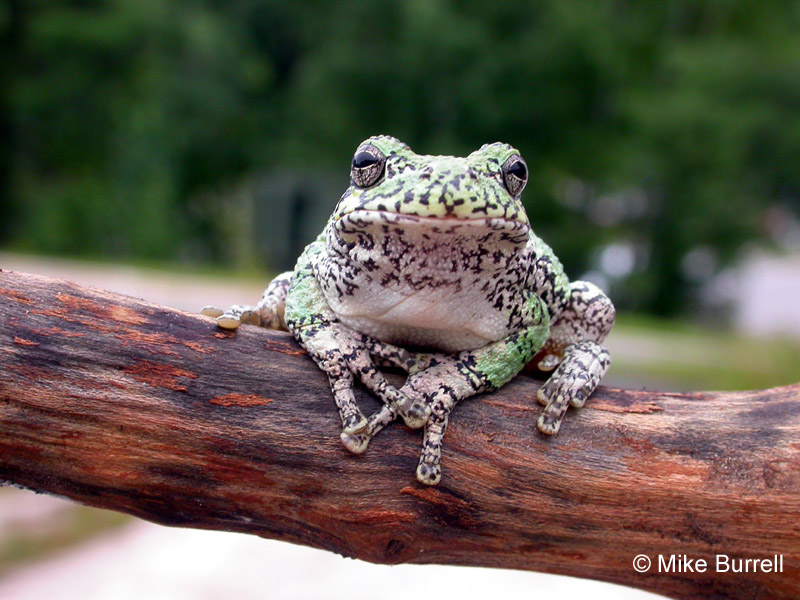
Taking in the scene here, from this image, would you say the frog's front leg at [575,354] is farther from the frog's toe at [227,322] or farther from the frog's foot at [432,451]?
the frog's toe at [227,322]

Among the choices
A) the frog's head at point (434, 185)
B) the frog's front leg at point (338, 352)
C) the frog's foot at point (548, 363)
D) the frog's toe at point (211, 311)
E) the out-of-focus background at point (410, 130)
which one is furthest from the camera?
the out-of-focus background at point (410, 130)

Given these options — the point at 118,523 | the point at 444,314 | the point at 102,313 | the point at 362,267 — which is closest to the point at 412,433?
the point at 444,314

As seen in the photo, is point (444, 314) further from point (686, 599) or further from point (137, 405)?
point (686, 599)

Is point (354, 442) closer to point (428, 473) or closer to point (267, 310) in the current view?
point (428, 473)

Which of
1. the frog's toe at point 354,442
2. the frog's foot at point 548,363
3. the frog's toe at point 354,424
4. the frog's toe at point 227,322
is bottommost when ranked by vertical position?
the frog's toe at point 354,442

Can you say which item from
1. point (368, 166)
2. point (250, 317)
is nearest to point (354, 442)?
point (250, 317)

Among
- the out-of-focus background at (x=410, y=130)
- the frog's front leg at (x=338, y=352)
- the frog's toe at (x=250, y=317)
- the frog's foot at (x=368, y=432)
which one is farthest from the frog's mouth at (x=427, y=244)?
the out-of-focus background at (x=410, y=130)
